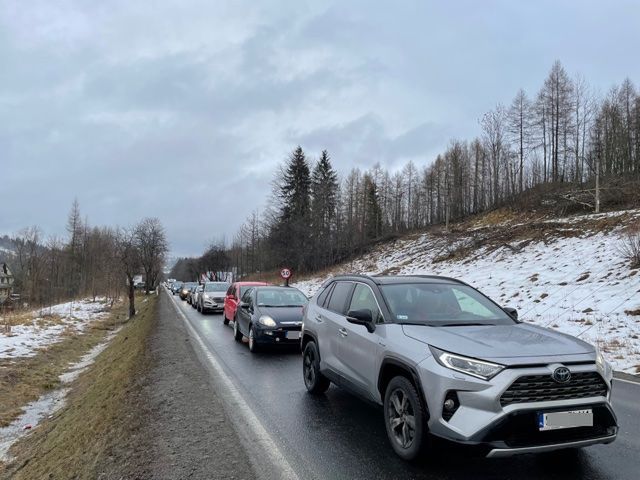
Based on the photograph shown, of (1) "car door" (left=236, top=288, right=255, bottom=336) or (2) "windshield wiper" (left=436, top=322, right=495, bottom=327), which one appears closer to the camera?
(2) "windshield wiper" (left=436, top=322, right=495, bottom=327)

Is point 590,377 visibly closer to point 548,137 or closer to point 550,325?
point 550,325

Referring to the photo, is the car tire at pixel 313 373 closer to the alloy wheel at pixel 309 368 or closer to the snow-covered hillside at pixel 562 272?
the alloy wheel at pixel 309 368

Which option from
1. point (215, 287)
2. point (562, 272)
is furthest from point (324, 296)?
point (215, 287)

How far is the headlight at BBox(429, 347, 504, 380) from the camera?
3594 millimetres

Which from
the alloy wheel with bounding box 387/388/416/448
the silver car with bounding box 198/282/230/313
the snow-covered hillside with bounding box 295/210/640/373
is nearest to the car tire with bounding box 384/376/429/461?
the alloy wheel with bounding box 387/388/416/448

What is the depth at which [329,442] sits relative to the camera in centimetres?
484

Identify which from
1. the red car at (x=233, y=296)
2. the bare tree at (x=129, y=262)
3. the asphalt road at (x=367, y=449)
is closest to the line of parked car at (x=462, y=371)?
the asphalt road at (x=367, y=449)

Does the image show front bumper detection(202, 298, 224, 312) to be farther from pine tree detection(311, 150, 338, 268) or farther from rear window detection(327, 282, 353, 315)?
pine tree detection(311, 150, 338, 268)

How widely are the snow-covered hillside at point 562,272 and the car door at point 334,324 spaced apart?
6.08m

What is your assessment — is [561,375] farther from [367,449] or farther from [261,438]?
[261,438]

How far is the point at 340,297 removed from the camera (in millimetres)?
6262

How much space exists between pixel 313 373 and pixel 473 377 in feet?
11.3

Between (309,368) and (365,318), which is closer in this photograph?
(365,318)

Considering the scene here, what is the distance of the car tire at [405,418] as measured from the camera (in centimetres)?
394
